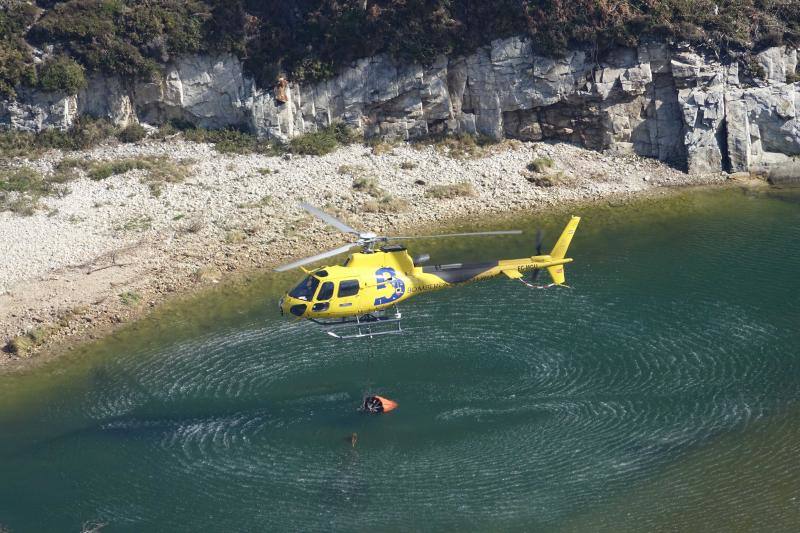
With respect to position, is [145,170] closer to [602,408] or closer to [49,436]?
[49,436]

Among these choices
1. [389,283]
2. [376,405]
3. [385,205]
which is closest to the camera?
[389,283]

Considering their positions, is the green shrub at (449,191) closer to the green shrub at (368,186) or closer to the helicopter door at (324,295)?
the green shrub at (368,186)

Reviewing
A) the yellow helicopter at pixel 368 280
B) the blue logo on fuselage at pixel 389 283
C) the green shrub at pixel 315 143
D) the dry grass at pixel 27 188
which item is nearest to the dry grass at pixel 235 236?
the green shrub at pixel 315 143

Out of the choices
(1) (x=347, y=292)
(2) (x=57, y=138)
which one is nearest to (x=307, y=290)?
(1) (x=347, y=292)

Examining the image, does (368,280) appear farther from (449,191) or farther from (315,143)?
(315,143)

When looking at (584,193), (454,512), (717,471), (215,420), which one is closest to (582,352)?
(717,471)

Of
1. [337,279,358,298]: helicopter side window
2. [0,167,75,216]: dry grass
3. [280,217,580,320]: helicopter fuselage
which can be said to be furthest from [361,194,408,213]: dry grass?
[337,279,358,298]: helicopter side window

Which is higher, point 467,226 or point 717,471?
point 467,226
